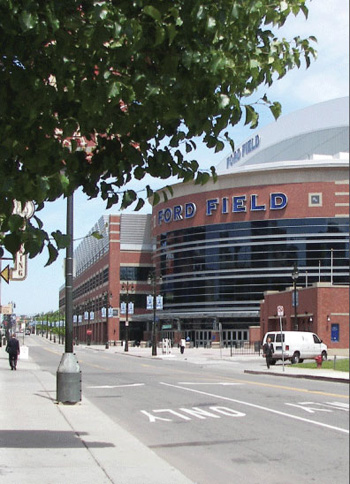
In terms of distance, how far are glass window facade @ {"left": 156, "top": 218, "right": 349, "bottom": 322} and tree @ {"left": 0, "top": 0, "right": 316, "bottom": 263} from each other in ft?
254

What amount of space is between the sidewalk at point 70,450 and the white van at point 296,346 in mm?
25289

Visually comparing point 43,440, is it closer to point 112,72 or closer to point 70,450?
point 70,450

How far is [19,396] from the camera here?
1888 centimetres

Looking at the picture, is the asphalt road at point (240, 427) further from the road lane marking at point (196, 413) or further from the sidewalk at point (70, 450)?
the sidewalk at point (70, 450)

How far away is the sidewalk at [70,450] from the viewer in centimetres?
851

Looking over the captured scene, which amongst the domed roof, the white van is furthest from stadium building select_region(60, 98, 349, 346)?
the white van

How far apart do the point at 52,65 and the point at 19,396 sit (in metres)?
14.7

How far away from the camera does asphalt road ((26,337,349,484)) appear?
9.66m

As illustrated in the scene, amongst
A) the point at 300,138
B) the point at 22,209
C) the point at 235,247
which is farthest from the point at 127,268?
the point at 22,209

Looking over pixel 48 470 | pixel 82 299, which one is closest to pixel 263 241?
pixel 82 299

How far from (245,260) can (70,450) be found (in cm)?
8366

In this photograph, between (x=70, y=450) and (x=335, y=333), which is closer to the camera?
(x=70, y=450)

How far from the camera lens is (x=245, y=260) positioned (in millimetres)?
93188

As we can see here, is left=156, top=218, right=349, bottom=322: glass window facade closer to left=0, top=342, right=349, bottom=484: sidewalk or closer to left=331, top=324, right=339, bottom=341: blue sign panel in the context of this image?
left=331, top=324, right=339, bottom=341: blue sign panel
